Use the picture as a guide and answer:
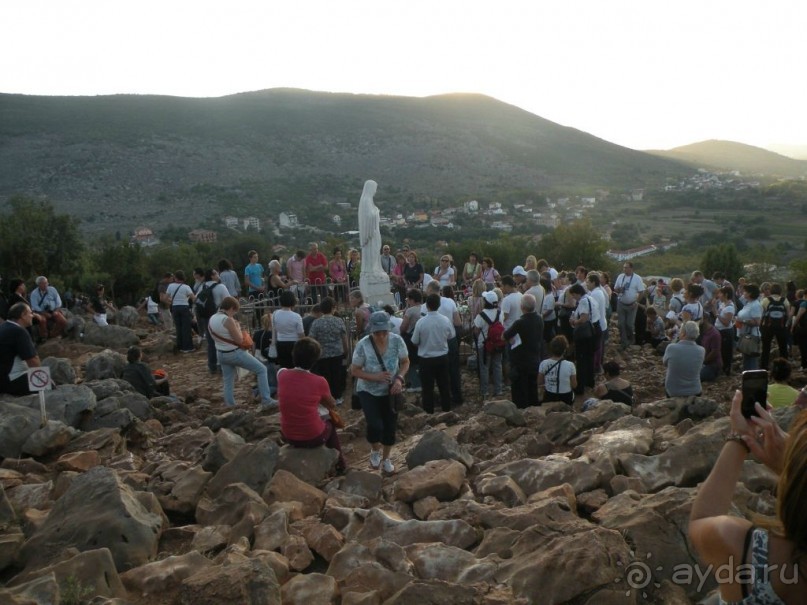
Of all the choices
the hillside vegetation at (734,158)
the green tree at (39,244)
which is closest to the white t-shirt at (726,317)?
the green tree at (39,244)

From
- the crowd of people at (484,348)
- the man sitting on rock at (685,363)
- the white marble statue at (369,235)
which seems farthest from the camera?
the white marble statue at (369,235)

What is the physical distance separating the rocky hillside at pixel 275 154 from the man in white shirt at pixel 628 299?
50.0 metres

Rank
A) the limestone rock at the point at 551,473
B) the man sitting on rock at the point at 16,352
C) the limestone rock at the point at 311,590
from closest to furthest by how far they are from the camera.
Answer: the limestone rock at the point at 311,590, the limestone rock at the point at 551,473, the man sitting on rock at the point at 16,352

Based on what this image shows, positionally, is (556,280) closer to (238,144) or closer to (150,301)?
(150,301)

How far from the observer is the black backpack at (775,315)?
33.0ft

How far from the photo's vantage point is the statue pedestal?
13.9 metres

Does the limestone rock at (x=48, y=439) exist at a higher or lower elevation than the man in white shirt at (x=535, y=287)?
lower

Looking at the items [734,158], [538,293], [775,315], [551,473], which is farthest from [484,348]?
[734,158]

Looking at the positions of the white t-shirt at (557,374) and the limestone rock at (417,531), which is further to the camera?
the white t-shirt at (557,374)

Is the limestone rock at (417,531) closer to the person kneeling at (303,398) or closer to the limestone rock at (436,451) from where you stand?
the limestone rock at (436,451)

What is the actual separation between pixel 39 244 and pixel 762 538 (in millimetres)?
24615

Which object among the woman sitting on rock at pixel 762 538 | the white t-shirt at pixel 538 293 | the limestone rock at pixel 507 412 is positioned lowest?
the limestone rock at pixel 507 412

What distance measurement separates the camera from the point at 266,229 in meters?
52.7

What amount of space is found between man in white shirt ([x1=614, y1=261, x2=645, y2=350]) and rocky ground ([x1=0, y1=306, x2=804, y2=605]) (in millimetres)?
5008
